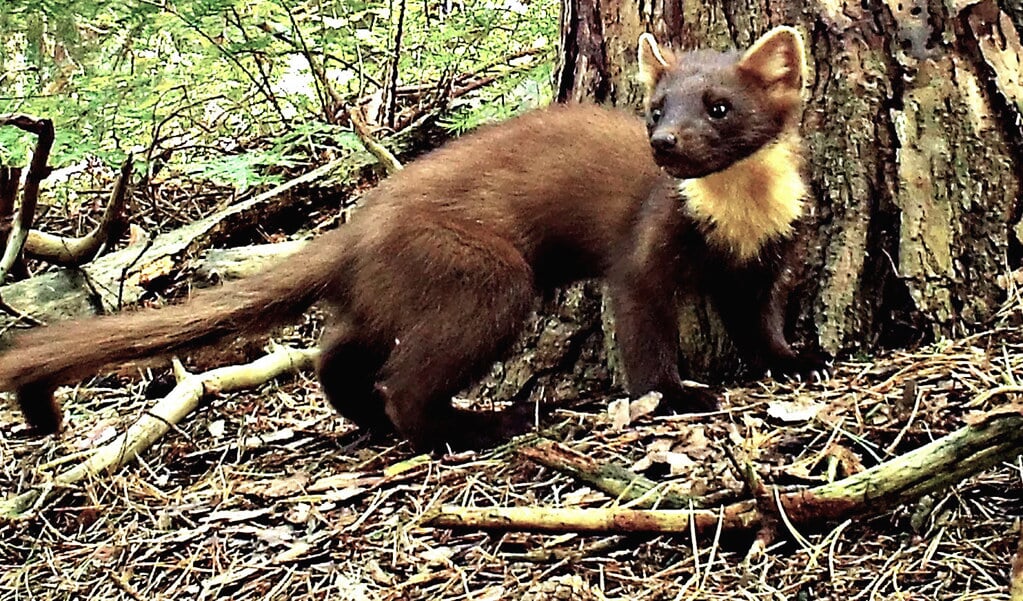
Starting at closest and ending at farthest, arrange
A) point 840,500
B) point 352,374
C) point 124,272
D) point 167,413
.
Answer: point 840,500, point 167,413, point 352,374, point 124,272

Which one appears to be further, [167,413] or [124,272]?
[124,272]

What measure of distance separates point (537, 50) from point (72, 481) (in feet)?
13.8

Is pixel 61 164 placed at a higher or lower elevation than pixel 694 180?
higher

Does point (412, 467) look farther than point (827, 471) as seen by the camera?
Yes

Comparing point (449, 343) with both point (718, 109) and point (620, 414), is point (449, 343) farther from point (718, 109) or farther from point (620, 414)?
point (718, 109)

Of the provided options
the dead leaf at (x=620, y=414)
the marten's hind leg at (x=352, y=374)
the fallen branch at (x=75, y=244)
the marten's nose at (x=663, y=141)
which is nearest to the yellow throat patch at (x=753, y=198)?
the marten's nose at (x=663, y=141)

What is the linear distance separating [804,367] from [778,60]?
108 cm

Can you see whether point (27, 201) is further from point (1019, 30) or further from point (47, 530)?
point (1019, 30)

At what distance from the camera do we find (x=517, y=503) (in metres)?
3.02

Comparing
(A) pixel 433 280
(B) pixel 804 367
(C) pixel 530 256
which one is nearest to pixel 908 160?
(B) pixel 804 367

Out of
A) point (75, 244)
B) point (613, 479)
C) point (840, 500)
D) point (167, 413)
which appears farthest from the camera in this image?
point (75, 244)

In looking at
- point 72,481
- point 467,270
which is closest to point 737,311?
point 467,270

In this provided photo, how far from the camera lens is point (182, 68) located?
18.8 feet

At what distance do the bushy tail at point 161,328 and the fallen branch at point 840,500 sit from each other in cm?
169
